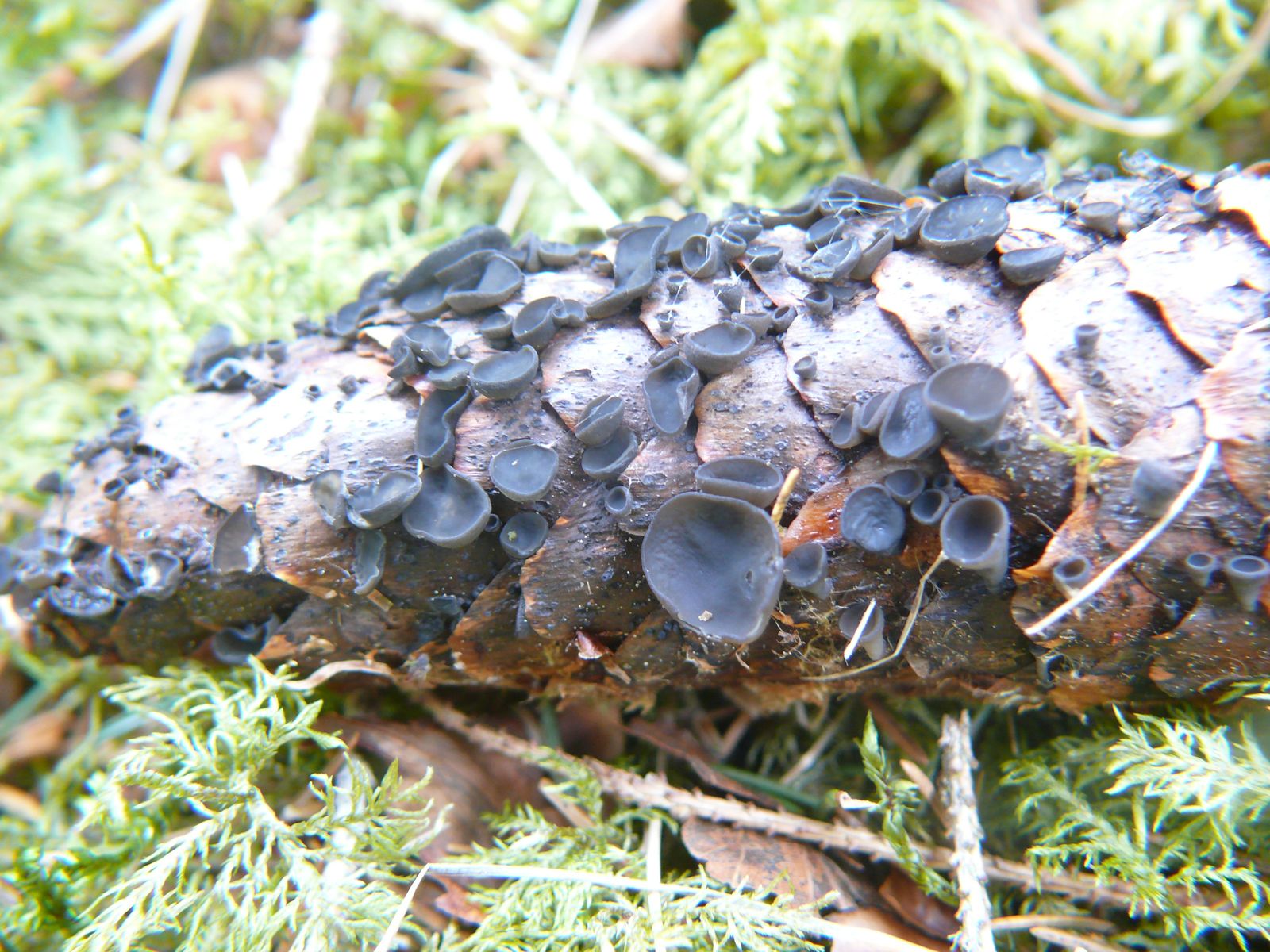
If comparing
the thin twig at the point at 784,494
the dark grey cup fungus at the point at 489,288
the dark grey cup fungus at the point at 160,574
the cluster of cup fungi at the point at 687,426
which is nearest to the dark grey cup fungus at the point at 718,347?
the cluster of cup fungi at the point at 687,426

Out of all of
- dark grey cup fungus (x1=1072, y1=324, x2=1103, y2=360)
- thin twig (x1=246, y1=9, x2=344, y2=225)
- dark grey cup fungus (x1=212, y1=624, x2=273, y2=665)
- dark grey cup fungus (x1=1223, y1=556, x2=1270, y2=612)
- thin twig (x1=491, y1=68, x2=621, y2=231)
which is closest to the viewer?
dark grey cup fungus (x1=1223, y1=556, x2=1270, y2=612)

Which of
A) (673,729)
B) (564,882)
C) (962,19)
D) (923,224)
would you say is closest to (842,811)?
(673,729)

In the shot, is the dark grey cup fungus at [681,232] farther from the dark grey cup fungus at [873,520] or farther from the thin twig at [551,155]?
the thin twig at [551,155]

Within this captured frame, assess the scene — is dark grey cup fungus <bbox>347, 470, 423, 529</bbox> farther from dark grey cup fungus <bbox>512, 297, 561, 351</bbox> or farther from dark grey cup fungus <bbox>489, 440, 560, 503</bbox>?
dark grey cup fungus <bbox>512, 297, 561, 351</bbox>

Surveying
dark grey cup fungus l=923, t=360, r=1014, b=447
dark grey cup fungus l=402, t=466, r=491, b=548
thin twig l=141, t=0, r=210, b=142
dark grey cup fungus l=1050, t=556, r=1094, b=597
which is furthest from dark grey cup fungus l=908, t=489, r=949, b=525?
thin twig l=141, t=0, r=210, b=142

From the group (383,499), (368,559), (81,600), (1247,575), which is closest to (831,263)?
(1247,575)

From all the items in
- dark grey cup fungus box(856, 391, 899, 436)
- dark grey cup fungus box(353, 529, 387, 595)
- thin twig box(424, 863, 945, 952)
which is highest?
dark grey cup fungus box(856, 391, 899, 436)

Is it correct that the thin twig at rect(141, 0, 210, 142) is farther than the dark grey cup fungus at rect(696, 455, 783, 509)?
Yes

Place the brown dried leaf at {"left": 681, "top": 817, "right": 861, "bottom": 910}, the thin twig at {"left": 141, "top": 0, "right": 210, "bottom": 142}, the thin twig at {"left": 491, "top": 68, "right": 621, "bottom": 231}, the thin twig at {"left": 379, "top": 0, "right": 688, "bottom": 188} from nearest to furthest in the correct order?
the brown dried leaf at {"left": 681, "top": 817, "right": 861, "bottom": 910} < the thin twig at {"left": 491, "top": 68, "right": 621, "bottom": 231} < the thin twig at {"left": 379, "top": 0, "right": 688, "bottom": 188} < the thin twig at {"left": 141, "top": 0, "right": 210, "bottom": 142}
